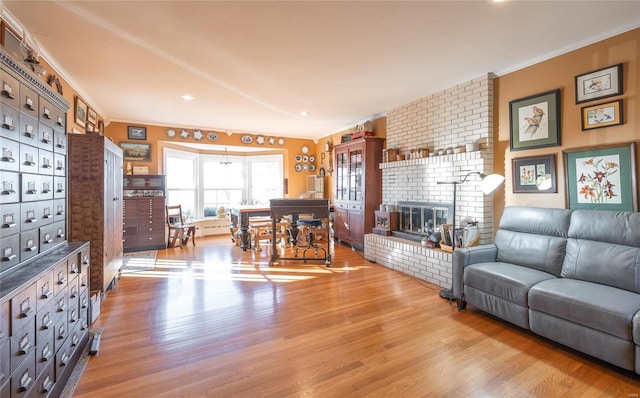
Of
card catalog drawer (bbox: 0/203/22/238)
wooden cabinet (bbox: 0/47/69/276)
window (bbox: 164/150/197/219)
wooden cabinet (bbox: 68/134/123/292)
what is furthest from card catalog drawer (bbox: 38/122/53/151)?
window (bbox: 164/150/197/219)

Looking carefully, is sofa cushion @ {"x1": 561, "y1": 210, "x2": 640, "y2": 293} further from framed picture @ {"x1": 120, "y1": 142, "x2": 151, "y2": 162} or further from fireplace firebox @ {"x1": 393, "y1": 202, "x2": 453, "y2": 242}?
framed picture @ {"x1": 120, "y1": 142, "x2": 151, "y2": 162}

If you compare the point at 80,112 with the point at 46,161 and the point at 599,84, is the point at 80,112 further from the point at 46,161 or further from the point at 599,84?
the point at 599,84

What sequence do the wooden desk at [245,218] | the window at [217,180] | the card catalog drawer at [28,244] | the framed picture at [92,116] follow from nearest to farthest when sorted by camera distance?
the card catalog drawer at [28,244], the framed picture at [92,116], the wooden desk at [245,218], the window at [217,180]

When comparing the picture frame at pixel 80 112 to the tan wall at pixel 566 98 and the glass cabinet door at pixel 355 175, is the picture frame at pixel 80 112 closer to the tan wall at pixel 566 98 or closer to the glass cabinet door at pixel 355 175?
the glass cabinet door at pixel 355 175

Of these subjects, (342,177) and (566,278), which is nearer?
(566,278)

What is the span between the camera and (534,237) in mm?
2824

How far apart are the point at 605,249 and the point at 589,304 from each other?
69 cm

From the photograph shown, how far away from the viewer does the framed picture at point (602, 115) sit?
2535 mm

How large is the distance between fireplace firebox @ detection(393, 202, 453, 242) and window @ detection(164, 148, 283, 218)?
3.81 m

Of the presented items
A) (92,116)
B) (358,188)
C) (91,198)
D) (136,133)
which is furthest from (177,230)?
(358,188)

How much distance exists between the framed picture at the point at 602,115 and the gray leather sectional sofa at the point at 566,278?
0.82 m

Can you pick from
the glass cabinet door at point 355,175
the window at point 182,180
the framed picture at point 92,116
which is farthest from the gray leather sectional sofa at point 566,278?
the window at point 182,180

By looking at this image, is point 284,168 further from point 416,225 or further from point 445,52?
point 445,52

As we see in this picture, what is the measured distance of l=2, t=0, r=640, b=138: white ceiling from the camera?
2205 millimetres
